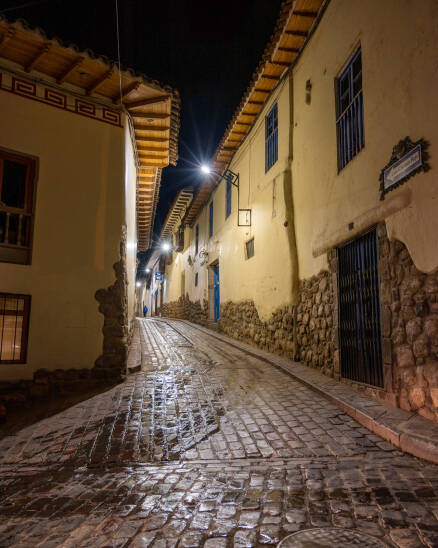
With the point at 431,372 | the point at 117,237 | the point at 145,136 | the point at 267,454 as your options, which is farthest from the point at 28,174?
the point at 431,372

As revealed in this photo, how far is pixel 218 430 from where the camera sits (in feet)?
15.3

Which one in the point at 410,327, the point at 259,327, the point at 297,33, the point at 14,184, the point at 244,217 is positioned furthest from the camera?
the point at 244,217

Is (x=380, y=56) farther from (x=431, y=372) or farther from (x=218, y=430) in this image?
(x=218, y=430)

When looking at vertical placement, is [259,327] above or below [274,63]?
below

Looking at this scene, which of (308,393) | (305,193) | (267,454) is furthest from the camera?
(305,193)

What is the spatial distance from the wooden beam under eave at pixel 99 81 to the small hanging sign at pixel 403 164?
5.13m

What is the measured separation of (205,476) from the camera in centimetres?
351

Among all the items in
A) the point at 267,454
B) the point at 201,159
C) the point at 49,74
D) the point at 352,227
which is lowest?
the point at 267,454

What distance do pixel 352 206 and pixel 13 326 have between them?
614cm

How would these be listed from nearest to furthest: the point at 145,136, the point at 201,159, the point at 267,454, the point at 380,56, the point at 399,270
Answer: the point at 267,454
the point at 399,270
the point at 380,56
the point at 145,136
the point at 201,159

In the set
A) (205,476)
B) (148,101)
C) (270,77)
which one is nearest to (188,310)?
(270,77)

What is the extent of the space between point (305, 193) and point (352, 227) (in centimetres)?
238

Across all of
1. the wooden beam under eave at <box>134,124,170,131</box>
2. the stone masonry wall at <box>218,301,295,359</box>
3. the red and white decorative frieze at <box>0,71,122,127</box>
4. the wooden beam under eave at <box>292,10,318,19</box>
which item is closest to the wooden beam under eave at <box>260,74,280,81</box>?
Result: the wooden beam under eave at <box>292,10,318,19</box>

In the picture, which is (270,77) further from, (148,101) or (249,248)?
(249,248)
